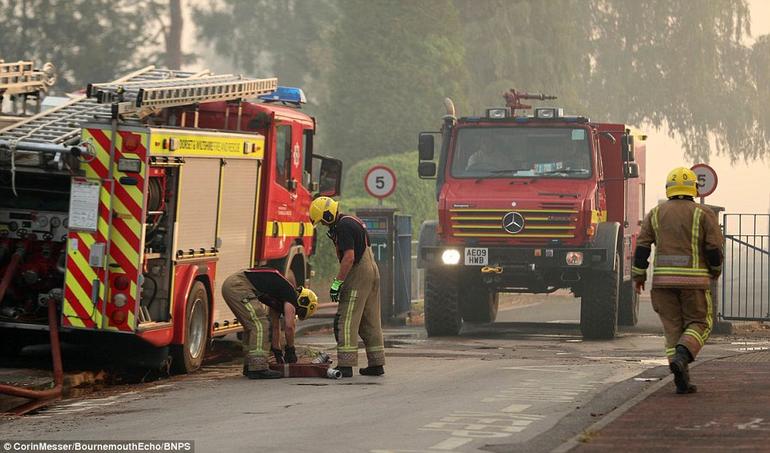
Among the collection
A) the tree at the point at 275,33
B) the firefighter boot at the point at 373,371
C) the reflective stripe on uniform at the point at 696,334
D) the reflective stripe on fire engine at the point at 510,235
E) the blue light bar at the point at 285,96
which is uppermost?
the tree at the point at 275,33

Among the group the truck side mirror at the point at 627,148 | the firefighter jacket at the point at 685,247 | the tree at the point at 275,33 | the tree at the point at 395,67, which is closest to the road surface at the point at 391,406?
the firefighter jacket at the point at 685,247

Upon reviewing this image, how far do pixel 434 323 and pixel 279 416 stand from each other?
9.47 metres

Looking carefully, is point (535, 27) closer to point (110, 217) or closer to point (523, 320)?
point (523, 320)

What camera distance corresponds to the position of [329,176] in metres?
20.3

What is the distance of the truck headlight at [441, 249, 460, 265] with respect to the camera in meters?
20.6

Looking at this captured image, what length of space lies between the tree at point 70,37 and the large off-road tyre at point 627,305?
68.9 feet

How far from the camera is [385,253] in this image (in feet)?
82.7

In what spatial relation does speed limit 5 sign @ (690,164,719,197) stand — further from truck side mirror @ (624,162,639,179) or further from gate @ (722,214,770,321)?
truck side mirror @ (624,162,639,179)

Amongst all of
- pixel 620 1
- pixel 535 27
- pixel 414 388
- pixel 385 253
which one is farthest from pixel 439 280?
pixel 620 1

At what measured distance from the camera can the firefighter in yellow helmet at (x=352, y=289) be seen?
1473 cm

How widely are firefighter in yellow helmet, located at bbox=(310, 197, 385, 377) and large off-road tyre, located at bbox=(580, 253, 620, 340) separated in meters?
6.18

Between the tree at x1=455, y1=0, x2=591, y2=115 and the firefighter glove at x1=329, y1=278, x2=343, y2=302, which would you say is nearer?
the firefighter glove at x1=329, y1=278, x2=343, y2=302

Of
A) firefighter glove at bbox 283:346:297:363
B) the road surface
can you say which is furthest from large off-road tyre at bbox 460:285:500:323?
firefighter glove at bbox 283:346:297:363

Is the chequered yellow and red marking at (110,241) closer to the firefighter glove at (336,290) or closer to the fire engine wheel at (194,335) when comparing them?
the fire engine wheel at (194,335)
